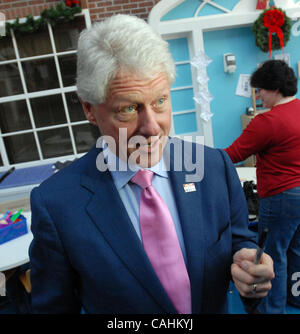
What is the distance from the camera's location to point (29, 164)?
4.33 metres

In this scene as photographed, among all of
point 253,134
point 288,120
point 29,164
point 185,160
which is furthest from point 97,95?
point 29,164

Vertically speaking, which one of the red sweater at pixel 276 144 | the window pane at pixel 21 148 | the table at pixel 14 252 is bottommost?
the table at pixel 14 252

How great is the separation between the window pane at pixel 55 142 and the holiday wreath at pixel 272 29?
3.00 meters

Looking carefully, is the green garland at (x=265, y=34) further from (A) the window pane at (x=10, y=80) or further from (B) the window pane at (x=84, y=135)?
(A) the window pane at (x=10, y=80)

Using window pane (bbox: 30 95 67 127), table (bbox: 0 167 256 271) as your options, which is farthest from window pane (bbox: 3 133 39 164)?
table (bbox: 0 167 256 271)

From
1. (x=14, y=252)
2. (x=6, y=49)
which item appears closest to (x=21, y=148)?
(x=6, y=49)

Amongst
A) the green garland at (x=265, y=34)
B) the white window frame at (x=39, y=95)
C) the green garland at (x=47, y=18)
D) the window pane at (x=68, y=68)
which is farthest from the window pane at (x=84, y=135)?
the green garland at (x=265, y=34)

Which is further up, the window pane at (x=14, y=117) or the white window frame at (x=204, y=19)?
the white window frame at (x=204, y=19)

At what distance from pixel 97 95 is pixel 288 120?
144 cm

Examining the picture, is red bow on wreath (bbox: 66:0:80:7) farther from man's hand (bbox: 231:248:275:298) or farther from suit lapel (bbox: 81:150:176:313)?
man's hand (bbox: 231:248:275:298)

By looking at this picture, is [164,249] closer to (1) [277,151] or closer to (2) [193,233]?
(2) [193,233]

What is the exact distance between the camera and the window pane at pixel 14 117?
4.14 m

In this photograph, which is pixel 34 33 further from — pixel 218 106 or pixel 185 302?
pixel 185 302
